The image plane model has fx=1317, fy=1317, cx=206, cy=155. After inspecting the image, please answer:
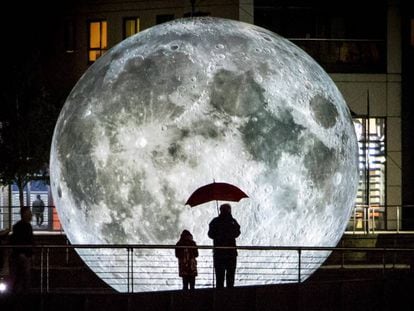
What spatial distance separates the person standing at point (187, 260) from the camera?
19531 millimetres

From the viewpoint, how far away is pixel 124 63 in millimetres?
21375

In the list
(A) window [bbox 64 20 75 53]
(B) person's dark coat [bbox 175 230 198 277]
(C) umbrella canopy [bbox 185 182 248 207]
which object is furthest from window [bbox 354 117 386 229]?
(B) person's dark coat [bbox 175 230 198 277]

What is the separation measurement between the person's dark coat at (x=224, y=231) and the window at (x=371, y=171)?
18063mm

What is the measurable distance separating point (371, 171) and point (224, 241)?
2006cm

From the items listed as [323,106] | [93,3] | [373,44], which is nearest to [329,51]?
[373,44]

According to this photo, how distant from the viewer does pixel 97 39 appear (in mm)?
43250

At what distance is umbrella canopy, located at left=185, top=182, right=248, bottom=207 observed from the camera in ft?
65.0

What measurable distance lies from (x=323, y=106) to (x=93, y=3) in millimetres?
22915

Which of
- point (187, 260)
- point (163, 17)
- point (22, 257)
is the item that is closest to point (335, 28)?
point (163, 17)

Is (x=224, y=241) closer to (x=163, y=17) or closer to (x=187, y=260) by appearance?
(x=187, y=260)

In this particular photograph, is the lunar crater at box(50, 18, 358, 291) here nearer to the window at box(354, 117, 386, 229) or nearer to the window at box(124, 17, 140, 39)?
the window at box(354, 117, 386, 229)

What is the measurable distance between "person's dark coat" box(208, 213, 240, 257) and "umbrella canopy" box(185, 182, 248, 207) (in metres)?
0.30

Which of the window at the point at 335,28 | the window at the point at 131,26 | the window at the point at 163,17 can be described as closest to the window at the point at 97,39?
the window at the point at 131,26

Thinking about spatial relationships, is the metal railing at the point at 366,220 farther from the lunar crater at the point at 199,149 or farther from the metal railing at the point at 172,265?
Answer: the metal railing at the point at 172,265
